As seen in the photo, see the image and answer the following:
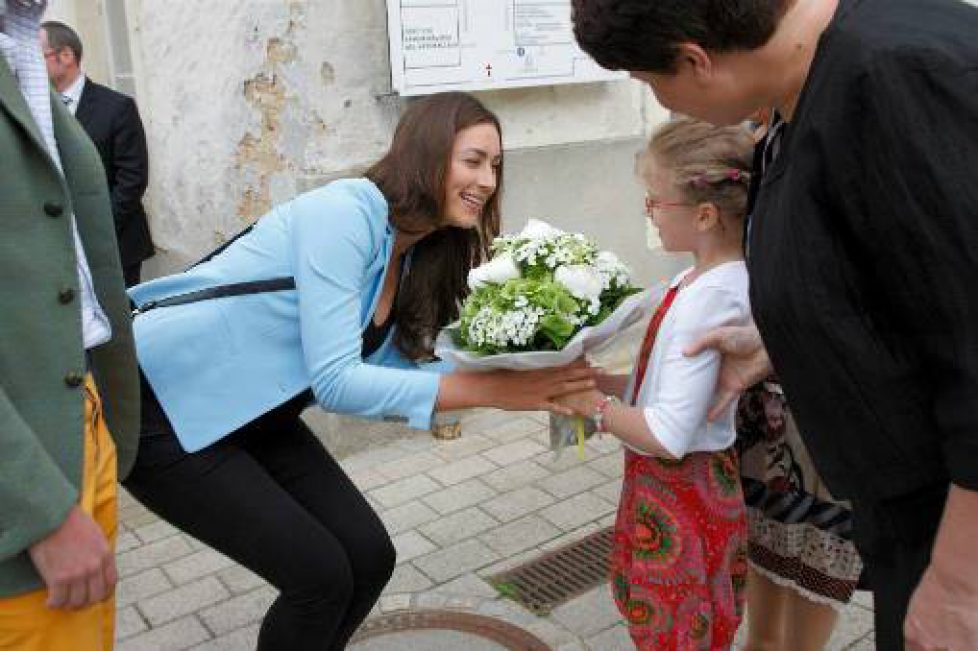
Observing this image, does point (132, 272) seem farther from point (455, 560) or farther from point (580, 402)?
point (580, 402)

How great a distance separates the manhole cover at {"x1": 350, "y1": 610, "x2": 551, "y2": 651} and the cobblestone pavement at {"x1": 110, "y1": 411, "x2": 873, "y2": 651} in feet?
0.17

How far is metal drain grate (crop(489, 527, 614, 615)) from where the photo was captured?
3.42m

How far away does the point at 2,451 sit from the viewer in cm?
148

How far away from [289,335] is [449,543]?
69.1 inches

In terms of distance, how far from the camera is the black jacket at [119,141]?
538cm

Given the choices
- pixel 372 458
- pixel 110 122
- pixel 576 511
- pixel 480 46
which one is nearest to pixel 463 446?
pixel 372 458

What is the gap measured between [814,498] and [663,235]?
0.78 m

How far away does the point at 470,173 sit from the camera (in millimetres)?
2500

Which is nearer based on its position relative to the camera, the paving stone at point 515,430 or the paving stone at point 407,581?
the paving stone at point 407,581

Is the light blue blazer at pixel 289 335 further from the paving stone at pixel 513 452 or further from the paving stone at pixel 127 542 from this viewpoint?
the paving stone at pixel 513 452

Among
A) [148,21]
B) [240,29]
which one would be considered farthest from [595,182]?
[148,21]

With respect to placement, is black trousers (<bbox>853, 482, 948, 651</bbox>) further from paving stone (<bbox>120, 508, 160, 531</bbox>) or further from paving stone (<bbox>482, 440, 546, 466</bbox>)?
paving stone (<bbox>120, 508, 160, 531</bbox>)

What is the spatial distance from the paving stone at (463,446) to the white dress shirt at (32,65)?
309cm

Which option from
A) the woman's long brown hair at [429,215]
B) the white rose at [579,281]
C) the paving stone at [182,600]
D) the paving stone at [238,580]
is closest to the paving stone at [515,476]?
the paving stone at [238,580]
